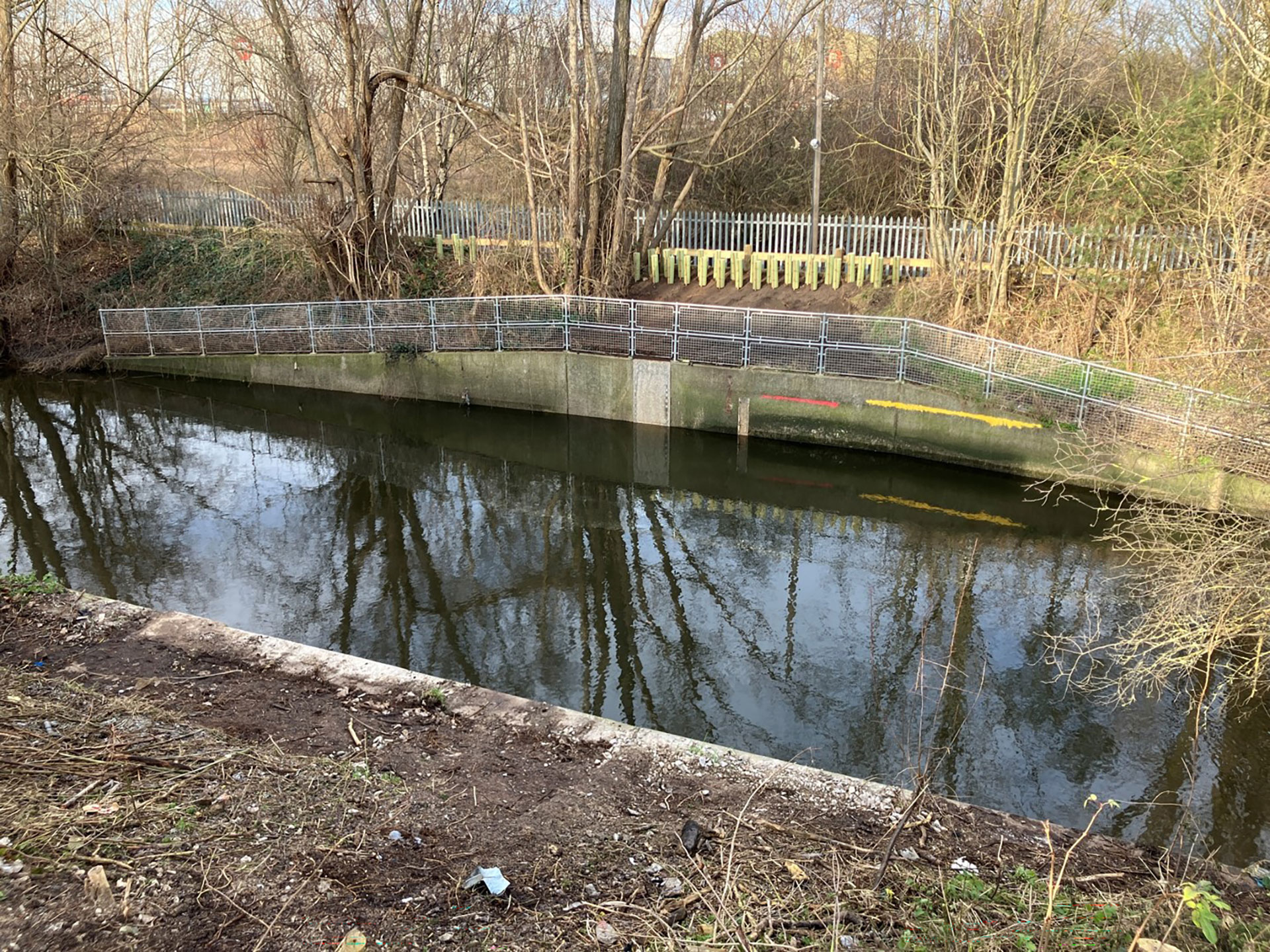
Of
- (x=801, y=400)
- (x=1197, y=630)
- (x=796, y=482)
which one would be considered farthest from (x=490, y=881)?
(x=801, y=400)

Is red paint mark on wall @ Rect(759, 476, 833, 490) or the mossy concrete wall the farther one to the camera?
red paint mark on wall @ Rect(759, 476, 833, 490)

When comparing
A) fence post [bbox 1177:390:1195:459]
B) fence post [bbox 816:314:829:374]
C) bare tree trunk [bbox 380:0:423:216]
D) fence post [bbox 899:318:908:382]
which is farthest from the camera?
bare tree trunk [bbox 380:0:423:216]

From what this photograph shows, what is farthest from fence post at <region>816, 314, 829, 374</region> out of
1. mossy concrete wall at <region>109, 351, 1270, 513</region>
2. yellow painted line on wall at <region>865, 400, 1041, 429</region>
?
yellow painted line on wall at <region>865, 400, 1041, 429</region>

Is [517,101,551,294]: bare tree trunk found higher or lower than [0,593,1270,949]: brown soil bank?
higher

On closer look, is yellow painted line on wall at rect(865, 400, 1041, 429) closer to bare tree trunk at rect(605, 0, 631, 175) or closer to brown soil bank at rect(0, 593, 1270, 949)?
bare tree trunk at rect(605, 0, 631, 175)

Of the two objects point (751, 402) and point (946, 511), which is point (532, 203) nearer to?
point (751, 402)

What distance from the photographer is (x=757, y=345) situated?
15289 millimetres

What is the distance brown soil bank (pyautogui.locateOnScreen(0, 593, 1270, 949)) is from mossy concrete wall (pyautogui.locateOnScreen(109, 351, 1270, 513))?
717 cm

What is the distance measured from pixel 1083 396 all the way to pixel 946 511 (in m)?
2.60

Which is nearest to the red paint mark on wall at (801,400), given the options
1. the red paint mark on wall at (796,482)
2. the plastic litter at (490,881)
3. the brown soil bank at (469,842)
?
the red paint mark on wall at (796,482)

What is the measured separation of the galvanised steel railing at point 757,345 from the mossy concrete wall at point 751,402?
7.7 inches

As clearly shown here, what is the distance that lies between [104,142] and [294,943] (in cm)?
2272

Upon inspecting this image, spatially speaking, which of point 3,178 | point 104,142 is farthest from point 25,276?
point 104,142

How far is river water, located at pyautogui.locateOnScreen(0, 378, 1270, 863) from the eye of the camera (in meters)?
7.35
